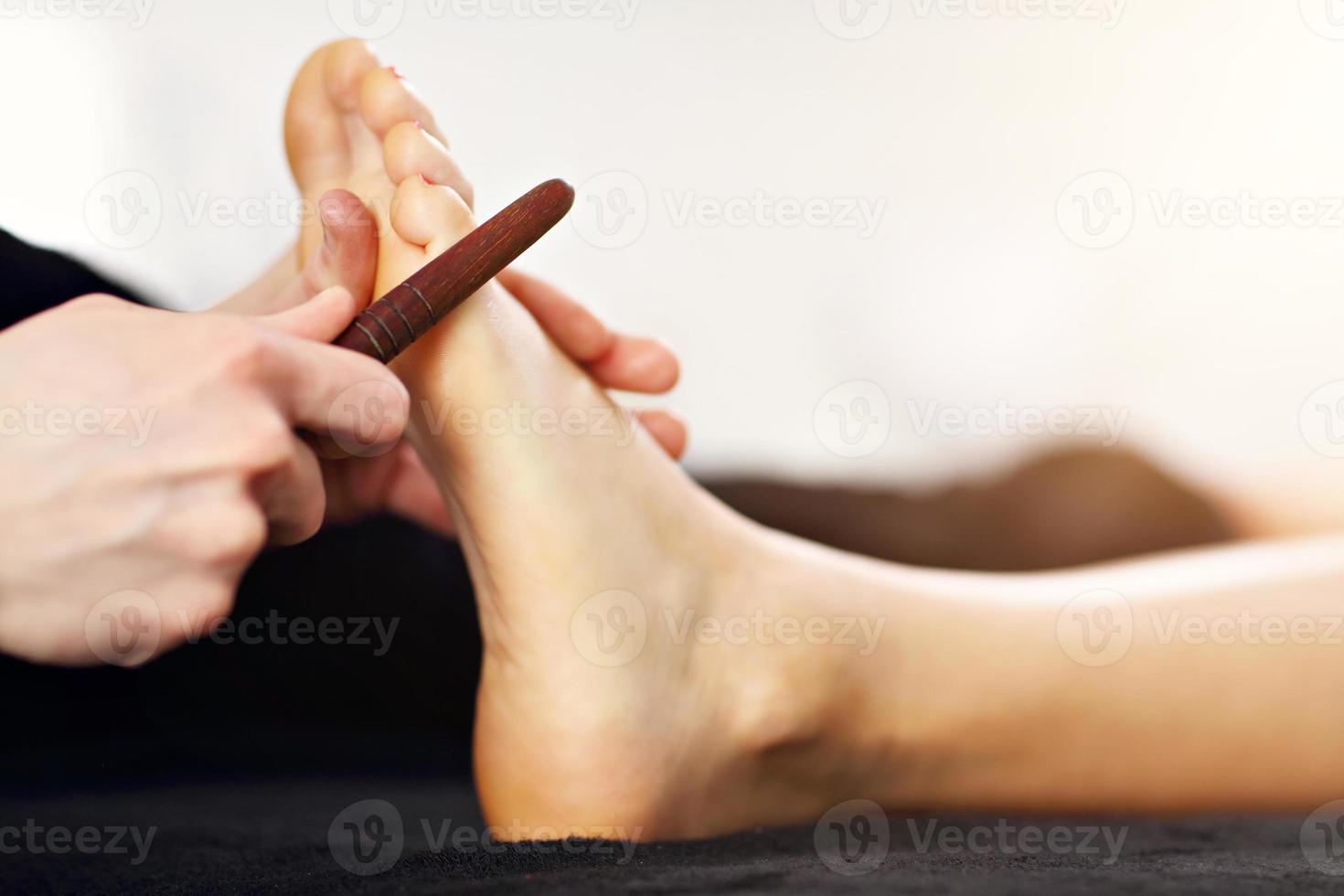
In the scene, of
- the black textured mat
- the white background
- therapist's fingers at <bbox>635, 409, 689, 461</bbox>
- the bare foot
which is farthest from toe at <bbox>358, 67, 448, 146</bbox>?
the white background

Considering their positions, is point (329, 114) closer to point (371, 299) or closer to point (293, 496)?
point (371, 299)

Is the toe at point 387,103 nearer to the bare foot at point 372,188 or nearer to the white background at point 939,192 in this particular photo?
the bare foot at point 372,188

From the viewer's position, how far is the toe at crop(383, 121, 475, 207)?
2.28ft

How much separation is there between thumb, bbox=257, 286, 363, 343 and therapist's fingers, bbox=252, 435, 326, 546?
0.06m

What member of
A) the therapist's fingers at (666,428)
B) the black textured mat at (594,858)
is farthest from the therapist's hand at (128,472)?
the therapist's fingers at (666,428)

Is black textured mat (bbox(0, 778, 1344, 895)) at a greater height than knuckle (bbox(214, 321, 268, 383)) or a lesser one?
lesser

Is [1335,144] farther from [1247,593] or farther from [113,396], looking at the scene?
[113,396]

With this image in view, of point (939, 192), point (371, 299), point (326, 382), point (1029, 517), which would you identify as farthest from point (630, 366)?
point (939, 192)

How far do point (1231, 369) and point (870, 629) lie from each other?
4.79 feet

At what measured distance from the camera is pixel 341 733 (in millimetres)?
1022

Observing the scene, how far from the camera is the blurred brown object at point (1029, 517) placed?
1.53 metres

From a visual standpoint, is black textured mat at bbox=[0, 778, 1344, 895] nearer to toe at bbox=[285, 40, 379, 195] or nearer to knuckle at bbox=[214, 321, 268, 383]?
knuckle at bbox=[214, 321, 268, 383]

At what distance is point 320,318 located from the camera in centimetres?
57

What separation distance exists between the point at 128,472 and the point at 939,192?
168 cm
